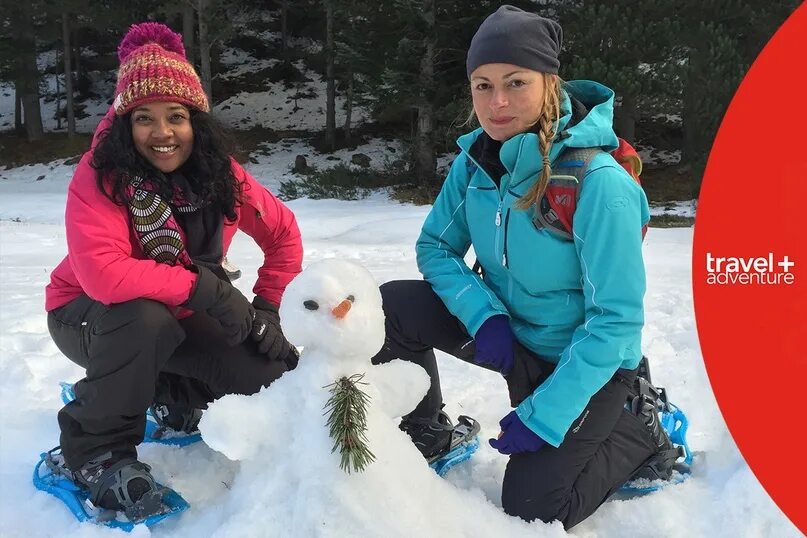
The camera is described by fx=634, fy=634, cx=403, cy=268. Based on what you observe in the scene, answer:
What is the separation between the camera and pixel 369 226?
821 cm

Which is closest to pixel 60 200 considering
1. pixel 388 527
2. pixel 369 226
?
pixel 369 226

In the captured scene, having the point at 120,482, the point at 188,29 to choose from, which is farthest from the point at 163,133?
the point at 188,29

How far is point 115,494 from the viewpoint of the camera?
6.14 ft

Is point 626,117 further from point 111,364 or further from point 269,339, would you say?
point 111,364

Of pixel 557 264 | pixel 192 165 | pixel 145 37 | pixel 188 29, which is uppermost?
pixel 188 29

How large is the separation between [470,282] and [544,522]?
76cm

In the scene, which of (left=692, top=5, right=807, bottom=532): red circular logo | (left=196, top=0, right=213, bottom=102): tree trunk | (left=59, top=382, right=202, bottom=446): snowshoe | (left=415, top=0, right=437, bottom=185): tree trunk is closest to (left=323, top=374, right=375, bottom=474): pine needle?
(left=59, top=382, right=202, bottom=446): snowshoe

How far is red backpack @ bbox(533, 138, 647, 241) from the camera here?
72.2 inches

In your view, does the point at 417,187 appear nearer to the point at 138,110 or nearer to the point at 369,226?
the point at 369,226

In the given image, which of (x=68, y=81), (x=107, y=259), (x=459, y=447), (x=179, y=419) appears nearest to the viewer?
(x=107, y=259)

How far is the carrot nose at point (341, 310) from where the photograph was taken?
161 centimetres

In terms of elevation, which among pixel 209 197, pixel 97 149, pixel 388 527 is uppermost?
pixel 97 149

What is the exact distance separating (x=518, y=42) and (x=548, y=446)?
118cm

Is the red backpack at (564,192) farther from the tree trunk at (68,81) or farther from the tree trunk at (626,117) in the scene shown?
the tree trunk at (68,81)
